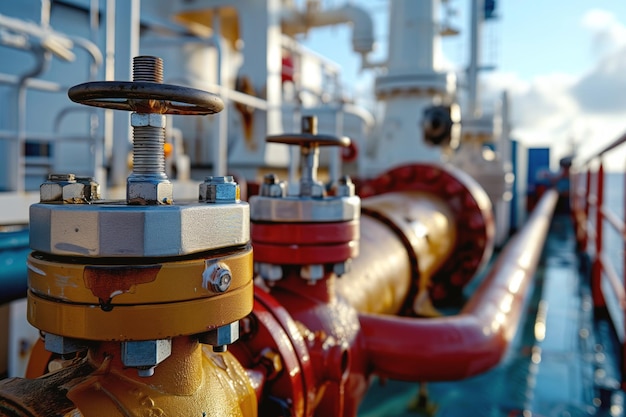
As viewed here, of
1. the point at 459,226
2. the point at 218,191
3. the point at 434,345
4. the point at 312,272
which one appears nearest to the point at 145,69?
the point at 218,191

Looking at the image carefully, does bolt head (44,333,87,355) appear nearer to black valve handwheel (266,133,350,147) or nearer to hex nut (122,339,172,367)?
hex nut (122,339,172,367)

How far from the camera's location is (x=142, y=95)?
57cm

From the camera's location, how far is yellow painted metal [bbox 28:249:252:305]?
0.56 meters

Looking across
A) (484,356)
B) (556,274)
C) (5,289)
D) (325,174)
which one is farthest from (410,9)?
(5,289)

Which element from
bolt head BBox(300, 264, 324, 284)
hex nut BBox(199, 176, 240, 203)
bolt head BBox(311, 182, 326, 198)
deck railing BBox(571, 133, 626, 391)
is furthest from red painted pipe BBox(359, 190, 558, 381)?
deck railing BBox(571, 133, 626, 391)

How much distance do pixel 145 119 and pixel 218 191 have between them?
12 centimetres

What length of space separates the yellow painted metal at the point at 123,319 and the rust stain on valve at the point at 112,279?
0.02 metres

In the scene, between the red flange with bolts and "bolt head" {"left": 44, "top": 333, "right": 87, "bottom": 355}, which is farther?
the red flange with bolts

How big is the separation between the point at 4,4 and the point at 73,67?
2.06ft

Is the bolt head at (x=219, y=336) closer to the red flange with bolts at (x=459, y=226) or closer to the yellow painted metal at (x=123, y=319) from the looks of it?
the yellow painted metal at (x=123, y=319)

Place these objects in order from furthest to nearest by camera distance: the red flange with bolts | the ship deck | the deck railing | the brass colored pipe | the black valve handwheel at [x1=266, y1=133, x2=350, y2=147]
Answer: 1. the red flange with bolts
2. the deck railing
3. the ship deck
4. the brass colored pipe
5. the black valve handwheel at [x1=266, y1=133, x2=350, y2=147]

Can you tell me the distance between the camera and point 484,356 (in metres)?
1.23

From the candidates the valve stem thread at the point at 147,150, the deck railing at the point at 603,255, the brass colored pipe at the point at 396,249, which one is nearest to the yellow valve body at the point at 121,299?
the valve stem thread at the point at 147,150

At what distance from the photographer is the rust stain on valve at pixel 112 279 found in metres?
0.56
